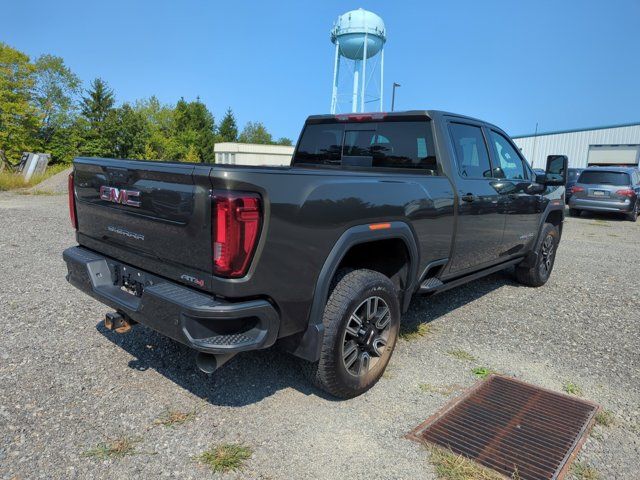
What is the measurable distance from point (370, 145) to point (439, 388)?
2229 mm

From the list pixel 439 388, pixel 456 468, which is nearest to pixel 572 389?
pixel 439 388

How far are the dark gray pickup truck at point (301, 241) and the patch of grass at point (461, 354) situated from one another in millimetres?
565

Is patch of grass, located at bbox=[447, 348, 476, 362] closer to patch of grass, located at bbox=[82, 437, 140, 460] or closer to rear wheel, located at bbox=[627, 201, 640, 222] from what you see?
patch of grass, located at bbox=[82, 437, 140, 460]

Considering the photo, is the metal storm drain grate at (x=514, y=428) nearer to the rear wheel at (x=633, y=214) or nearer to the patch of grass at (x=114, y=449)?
the patch of grass at (x=114, y=449)

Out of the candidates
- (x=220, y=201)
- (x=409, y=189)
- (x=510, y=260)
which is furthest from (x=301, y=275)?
(x=510, y=260)

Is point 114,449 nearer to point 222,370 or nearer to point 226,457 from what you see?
point 226,457

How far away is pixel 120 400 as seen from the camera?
303cm

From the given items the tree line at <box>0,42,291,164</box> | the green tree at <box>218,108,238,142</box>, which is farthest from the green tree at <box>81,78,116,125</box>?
the green tree at <box>218,108,238,142</box>

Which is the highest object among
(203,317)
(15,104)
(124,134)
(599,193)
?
(15,104)

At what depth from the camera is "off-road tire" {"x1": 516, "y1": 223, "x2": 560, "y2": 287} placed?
19.4 feet

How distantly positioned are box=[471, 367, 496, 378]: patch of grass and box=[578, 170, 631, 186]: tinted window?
45.5 ft

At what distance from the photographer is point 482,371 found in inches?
145

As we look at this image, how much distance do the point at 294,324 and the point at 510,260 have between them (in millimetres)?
3532

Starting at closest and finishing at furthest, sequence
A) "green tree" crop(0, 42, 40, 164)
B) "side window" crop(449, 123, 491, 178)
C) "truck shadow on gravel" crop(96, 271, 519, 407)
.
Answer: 1. "truck shadow on gravel" crop(96, 271, 519, 407)
2. "side window" crop(449, 123, 491, 178)
3. "green tree" crop(0, 42, 40, 164)
